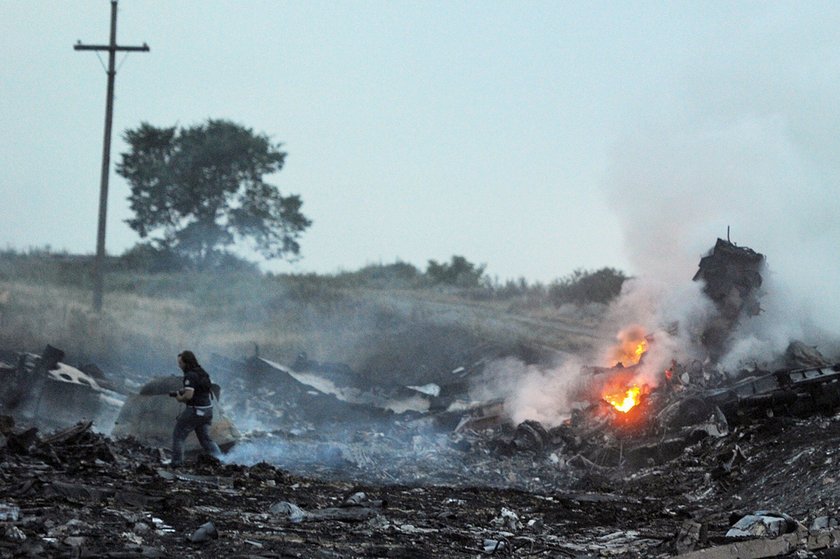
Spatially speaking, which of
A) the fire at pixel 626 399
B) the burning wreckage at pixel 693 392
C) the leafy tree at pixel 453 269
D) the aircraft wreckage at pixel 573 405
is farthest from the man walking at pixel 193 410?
the leafy tree at pixel 453 269

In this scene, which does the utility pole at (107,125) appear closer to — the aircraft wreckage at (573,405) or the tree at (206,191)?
the aircraft wreckage at (573,405)

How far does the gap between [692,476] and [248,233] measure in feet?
111

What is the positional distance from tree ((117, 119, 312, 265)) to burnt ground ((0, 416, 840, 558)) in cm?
3073

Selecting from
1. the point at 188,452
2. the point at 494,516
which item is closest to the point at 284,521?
the point at 494,516

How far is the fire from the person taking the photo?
57.2 ft

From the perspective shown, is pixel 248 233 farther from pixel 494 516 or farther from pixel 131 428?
pixel 494 516

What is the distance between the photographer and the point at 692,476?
13.8 metres

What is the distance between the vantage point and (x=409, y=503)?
453 inches

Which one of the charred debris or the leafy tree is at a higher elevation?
the leafy tree

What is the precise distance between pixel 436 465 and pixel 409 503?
425 centimetres

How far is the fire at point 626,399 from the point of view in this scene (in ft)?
→ 57.2

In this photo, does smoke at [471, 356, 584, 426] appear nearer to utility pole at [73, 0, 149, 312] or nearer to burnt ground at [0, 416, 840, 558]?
burnt ground at [0, 416, 840, 558]

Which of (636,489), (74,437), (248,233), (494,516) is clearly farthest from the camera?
(248,233)

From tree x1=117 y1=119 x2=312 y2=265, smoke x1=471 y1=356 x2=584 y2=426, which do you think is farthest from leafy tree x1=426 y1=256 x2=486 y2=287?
smoke x1=471 y1=356 x2=584 y2=426
